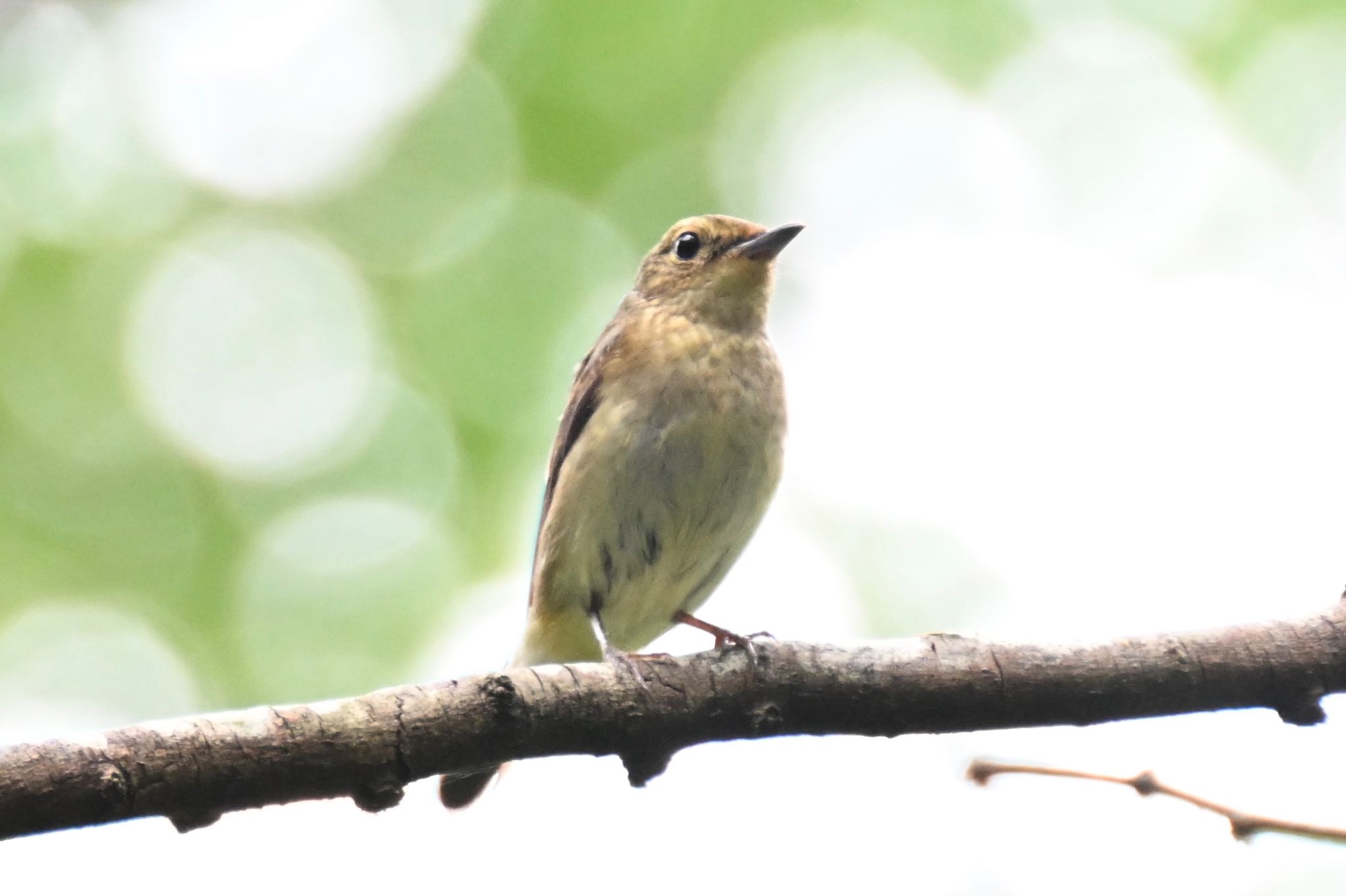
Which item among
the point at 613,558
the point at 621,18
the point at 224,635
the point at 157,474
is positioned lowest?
the point at 613,558

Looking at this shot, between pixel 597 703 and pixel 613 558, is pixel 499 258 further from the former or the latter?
pixel 597 703

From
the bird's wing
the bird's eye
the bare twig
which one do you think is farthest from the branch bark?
the bird's eye

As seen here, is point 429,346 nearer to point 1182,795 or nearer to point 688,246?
point 688,246

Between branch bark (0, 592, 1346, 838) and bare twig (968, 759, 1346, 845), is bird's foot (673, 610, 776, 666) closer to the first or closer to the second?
branch bark (0, 592, 1346, 838)

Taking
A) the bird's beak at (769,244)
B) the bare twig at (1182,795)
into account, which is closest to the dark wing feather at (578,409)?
the bird's beak at (769,244)

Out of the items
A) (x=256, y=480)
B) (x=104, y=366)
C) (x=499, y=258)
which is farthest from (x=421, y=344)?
(x=104, y=366)

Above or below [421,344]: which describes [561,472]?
below
